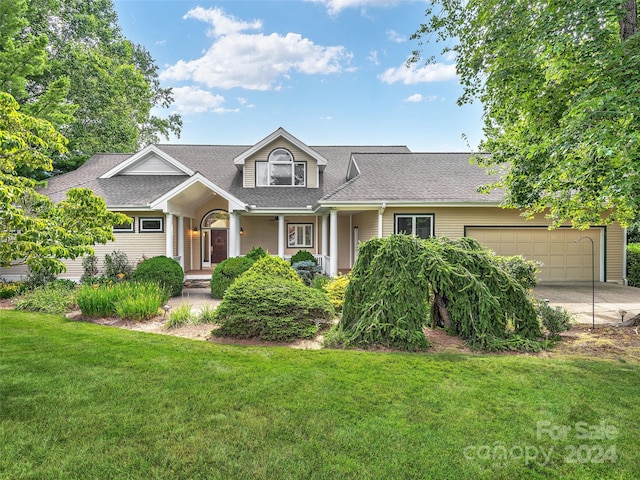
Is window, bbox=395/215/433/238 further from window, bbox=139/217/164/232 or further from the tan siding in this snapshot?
window, bbox=139/217/164/232

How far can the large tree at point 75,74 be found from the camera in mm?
15375

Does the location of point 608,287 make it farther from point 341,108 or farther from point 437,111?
point 341,108

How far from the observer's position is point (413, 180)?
1377 cm

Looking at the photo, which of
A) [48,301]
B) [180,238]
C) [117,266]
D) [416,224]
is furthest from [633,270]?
[117,266]

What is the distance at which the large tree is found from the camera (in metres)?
15.4

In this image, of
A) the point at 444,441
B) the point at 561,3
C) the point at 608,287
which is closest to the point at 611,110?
the point at 561,3

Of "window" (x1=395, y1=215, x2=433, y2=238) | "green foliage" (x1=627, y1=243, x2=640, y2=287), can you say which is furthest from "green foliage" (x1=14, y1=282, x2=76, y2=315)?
"green foliage" (x1=627, y1=243, x2=640, y2=287)

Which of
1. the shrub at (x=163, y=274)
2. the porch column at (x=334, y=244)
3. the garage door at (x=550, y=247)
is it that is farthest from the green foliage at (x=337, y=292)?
the garage door at (x=550, y=247)

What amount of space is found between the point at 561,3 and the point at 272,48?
49.7ft

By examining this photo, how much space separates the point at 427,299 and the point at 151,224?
12016 millimetres

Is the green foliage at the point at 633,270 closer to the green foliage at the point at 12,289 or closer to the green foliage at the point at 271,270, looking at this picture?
Answer: the green foliage at the point at 271,270

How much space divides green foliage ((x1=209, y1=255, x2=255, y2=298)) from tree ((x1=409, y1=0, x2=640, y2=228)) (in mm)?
7776

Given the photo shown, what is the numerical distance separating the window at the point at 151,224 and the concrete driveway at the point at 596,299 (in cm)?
1429

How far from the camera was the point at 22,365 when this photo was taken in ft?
16.6
